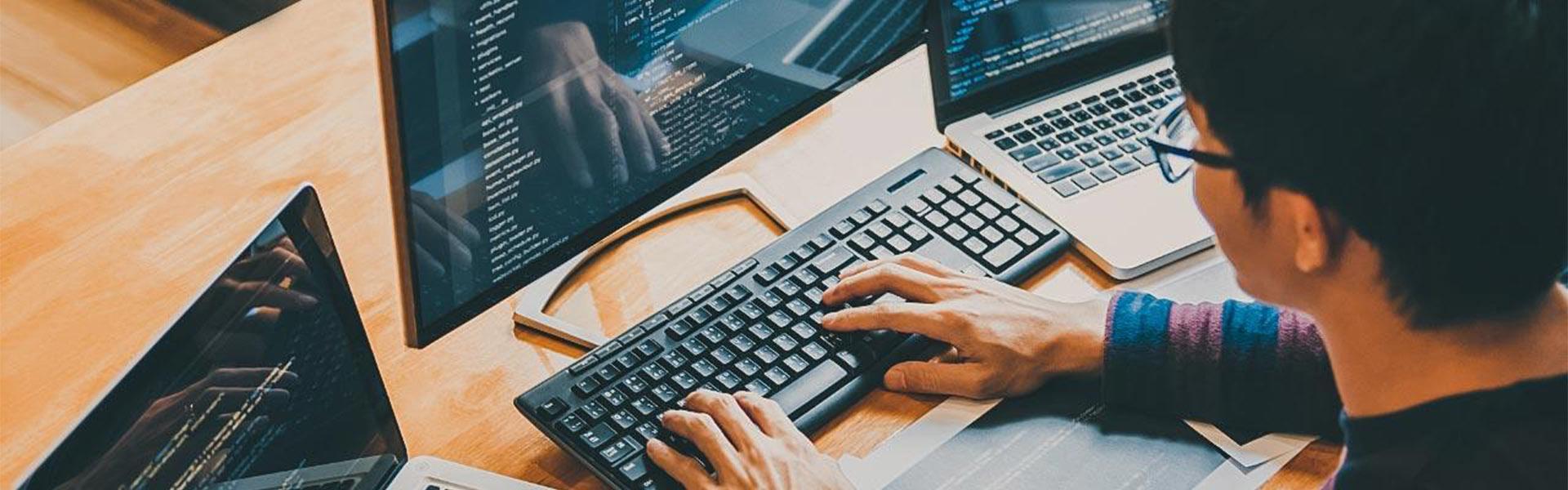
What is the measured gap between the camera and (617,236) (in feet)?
4.41

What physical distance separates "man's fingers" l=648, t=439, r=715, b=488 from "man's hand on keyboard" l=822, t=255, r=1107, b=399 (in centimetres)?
18

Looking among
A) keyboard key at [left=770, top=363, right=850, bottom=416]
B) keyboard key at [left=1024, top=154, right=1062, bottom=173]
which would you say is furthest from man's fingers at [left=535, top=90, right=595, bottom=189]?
keyboard key at [left=1024, top=154, right=1062, bottom=173]

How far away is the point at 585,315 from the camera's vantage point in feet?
4.17

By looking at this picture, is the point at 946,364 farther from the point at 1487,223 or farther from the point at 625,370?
the point at 1487,223

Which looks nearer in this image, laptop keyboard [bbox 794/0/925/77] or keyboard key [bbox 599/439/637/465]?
keyboard key [bbox 599/439/637/465]

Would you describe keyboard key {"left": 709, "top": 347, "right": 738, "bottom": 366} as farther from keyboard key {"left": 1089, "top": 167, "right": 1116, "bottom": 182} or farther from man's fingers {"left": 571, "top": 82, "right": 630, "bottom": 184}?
keyboard key {"left": 1089, "top": 167, "right": 1116, "bottom": 182}

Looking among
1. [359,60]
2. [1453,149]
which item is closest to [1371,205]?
[1453,149]

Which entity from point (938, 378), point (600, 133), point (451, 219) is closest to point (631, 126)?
point (600, 133)

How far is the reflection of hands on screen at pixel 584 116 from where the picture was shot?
3.50 ft

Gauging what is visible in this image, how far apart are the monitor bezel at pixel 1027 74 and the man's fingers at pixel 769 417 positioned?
383 mm

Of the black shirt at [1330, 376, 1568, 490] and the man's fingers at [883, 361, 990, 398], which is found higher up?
the black shirt at [1330, 376, 1568, 490]

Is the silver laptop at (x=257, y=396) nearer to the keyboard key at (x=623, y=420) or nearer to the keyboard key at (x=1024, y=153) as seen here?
the keyboard key at (x=623, y=420)

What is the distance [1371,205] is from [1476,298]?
0.10m

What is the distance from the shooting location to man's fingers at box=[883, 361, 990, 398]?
118 centimetres
